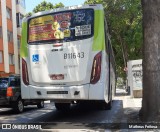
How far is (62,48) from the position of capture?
11.0 meters

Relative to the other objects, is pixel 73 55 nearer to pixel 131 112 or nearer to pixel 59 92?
pixel 59 92

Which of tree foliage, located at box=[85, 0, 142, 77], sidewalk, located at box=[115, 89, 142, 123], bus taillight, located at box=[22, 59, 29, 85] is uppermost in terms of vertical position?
tree foliage, located at box=[85, 0, 142, 77]

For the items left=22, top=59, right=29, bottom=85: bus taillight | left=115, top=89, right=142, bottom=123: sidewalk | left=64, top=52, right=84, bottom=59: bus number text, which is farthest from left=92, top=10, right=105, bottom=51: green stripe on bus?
left=115, top=89, right=142, bottom=123: sidewalk

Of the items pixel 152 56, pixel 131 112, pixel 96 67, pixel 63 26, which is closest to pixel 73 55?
pixel 96 67

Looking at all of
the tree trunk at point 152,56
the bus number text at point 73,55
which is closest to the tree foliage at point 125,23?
the tree trunk at point 152,56

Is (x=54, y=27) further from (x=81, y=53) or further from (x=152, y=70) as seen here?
(x=152, y=70)

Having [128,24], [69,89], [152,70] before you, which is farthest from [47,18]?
[128,24]

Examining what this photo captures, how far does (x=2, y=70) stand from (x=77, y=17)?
3086cm

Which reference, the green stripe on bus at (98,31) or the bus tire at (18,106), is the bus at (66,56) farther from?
the bus tire at (18,106)

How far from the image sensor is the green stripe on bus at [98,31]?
→ 35.0 ft

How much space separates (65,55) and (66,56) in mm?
47

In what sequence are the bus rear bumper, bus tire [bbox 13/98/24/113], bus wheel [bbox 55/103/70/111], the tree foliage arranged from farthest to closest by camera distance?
the tree foliage < bus tire [bbox 13/98/24/113] < bus wheel [bbox 55/103/70/111] < the bus rear bumper

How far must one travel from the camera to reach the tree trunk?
10.6 metres

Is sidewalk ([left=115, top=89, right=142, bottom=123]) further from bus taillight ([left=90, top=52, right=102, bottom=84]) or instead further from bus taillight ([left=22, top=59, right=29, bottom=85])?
bus taillight ([left=22, top=59, right=29, bottom=85])
